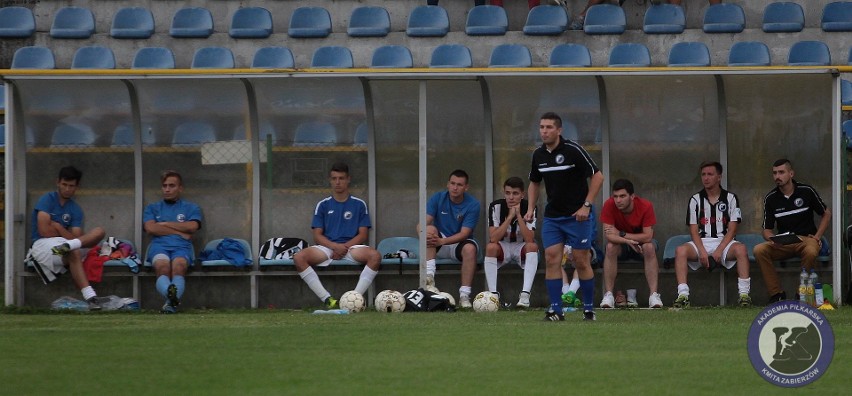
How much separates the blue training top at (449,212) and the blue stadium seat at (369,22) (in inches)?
240

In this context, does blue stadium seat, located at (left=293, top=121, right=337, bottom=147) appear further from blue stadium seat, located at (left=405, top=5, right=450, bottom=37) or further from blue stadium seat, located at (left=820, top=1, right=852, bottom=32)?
blue stadium seat, located at (left=820, top=1, right=852, bottom=32)

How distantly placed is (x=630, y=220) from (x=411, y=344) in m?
5.07

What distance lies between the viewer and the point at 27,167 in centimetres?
1360

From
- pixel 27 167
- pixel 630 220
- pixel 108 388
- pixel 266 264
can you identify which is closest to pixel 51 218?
pixel 27 167

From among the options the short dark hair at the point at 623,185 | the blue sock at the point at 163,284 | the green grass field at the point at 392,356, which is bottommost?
the green grass field at the point at 392,356

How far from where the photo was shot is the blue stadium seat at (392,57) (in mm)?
17914

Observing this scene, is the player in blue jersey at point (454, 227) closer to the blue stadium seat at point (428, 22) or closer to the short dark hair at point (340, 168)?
the short dark hair at point (340, 168)

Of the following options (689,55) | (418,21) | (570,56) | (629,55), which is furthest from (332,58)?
(689,55)

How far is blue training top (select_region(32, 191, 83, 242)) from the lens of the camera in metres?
13.2

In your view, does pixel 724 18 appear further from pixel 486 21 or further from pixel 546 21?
pixel 486 21

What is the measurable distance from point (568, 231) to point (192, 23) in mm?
10463

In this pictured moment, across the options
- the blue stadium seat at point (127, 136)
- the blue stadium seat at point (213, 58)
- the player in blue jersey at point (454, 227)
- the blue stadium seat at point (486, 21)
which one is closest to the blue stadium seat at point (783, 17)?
the blue stadium seat at point (486, 21)

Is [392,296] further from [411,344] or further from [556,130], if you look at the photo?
[411,344]

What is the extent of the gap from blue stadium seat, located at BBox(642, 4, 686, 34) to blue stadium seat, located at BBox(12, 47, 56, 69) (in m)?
8.60
